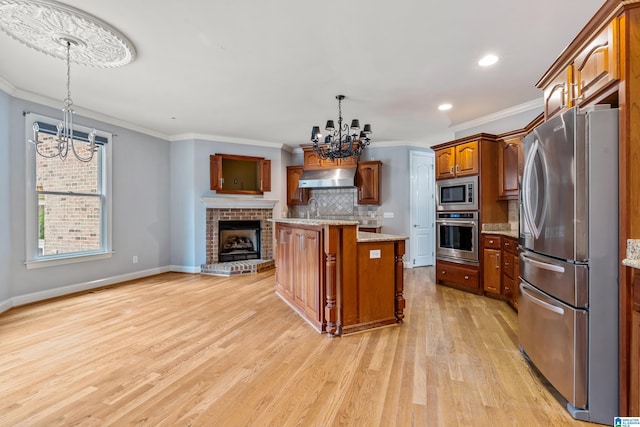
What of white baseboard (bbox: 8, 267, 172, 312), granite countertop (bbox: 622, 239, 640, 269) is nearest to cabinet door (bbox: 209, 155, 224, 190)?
white baseboard (bbox: 8, 267, 172, 312)

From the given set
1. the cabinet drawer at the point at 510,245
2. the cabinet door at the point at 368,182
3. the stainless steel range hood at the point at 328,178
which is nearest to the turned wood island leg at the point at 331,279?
the cabinet drawer at the point at 510,245

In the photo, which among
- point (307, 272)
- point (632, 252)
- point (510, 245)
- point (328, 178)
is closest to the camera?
point (632, 252)

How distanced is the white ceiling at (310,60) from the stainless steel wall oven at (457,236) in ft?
5.10

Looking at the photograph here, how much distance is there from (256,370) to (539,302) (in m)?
2.07

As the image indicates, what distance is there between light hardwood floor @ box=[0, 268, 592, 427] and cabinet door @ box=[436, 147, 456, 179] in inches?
79.2

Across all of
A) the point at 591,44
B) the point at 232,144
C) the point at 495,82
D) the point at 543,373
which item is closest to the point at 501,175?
the point at 495,82

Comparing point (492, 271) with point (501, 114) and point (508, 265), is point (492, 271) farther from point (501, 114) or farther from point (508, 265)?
point (501, 114)

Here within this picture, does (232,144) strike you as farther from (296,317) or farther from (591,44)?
(591,44)

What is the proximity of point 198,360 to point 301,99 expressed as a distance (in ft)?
10.3

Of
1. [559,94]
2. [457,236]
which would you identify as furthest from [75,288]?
[559,94]

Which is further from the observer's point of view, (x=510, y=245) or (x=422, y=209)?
(x=422, y=209)

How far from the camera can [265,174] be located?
627 cm

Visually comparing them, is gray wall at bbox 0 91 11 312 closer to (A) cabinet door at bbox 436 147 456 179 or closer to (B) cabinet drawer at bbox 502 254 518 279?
(A) cabinet door at bbox 436 147 456 179

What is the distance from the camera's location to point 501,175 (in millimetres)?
4211
